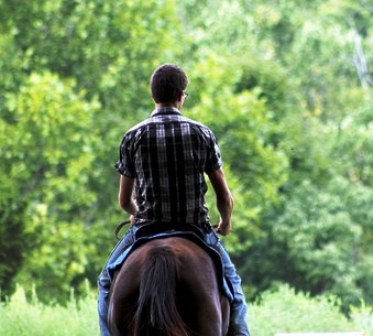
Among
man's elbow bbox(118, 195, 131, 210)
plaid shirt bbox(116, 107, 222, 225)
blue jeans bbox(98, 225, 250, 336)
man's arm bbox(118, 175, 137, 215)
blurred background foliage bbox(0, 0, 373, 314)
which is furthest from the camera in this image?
blurred background foliage bbox(0, 0, 373, 314)

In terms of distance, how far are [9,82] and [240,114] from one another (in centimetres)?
561

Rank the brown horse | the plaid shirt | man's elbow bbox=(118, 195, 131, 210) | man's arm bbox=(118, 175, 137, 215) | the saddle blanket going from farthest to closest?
man's elbow bbox=(118, 195, 131, 210)
man's arm bbox=(118, 175, 137, 215)
the plaid shirt
the saddle blanket
the brown horse

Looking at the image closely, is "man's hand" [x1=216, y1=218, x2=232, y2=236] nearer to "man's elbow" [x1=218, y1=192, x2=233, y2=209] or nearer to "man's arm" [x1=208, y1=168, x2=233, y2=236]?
"man's arm" [x1=208, y1=168, x2=233, y2=236]

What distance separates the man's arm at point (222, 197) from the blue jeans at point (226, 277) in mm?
171

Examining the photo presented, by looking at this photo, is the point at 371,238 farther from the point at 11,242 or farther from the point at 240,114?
the point at 11,242

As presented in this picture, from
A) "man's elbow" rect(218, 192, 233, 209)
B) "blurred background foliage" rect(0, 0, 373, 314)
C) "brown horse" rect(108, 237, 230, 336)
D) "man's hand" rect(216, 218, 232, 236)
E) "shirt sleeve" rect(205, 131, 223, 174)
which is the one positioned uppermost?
"blurred background foliage" rect(0, 0, 373, 314)

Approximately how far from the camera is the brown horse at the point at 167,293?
5703 mm

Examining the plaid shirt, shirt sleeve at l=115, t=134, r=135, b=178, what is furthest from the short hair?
shirt sleeve at l=115, t=134, r=135, b=178

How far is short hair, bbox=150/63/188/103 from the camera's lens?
6254 mm

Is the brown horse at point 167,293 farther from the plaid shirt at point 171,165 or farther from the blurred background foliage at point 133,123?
the blurred background foliage at point 133,123

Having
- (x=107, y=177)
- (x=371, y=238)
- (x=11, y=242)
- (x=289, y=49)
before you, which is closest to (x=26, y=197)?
(x=11, y=242)

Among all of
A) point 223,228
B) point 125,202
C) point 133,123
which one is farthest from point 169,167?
point 133,123

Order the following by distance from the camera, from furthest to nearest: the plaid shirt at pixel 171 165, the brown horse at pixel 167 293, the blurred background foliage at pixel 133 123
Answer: the blurred background foliage at pixel 133 123 → the plaid shirt at pixel 171 165 → the brown horse at pixel 167 293

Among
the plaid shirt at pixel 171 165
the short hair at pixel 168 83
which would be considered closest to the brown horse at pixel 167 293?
the plaid shirt at pixel 171 165
